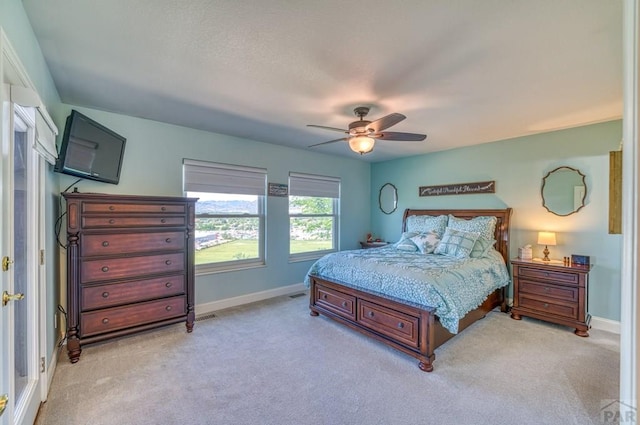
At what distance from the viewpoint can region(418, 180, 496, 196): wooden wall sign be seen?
4.34 m

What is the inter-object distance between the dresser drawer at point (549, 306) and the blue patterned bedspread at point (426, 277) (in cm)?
31

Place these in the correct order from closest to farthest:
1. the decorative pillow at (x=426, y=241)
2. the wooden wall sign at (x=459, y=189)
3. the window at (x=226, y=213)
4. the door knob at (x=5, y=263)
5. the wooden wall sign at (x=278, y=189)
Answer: the door knob at (x=5, y=263), the window at (x=226, y=213), the decorative pillow at (x=426, y=241), the wooden wall sign at (x=459, y=189), the wooden wall sign at (x=278, y=189)

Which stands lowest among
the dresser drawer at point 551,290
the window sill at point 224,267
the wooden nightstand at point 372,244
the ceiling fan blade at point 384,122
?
the dresser drawer at point 551,290

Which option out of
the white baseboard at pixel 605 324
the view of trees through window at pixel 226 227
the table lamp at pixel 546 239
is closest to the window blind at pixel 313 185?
the view of trees through window at pixel 226 227

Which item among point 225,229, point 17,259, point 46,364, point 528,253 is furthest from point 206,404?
point 528,253

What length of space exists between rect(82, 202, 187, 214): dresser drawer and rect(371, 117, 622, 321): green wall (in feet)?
13.2

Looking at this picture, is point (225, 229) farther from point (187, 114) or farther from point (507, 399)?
point (507, 399)

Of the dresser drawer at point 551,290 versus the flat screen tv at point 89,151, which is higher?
the flat screen tv at point 89,151

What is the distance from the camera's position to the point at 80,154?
2.75 meters

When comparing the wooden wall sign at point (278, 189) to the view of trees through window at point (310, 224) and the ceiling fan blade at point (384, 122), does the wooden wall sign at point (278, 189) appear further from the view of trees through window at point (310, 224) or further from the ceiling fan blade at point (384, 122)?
the ceiling fan blade at point (384, 122)

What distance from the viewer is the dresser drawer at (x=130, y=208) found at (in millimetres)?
2691

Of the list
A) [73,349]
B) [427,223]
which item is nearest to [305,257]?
[427,223]

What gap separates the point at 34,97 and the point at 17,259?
104cm

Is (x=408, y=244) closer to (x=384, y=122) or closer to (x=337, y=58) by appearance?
(x=384, y=122)
